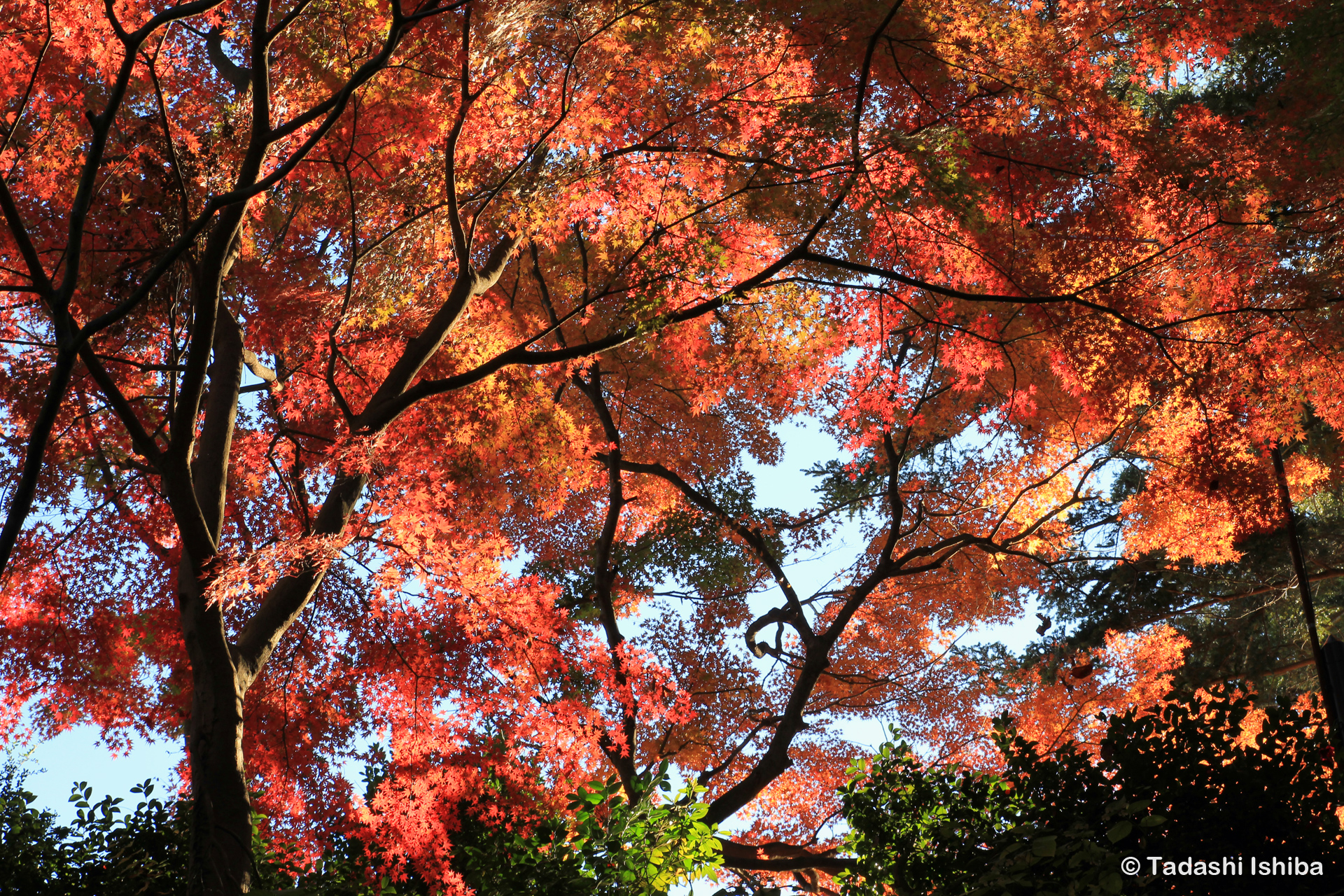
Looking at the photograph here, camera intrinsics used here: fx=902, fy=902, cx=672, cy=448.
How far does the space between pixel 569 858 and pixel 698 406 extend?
6640mm

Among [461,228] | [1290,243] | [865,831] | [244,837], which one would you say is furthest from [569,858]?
[1290,243]

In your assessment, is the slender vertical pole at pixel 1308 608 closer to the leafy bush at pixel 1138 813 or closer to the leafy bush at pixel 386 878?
the leafy bush at pixel 1138 813

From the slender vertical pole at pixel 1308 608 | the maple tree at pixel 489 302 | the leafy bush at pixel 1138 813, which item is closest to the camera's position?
the leafy bush at pixel 1138 813

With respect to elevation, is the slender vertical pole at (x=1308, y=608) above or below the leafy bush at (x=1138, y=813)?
above

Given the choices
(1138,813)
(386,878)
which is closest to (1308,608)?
(1138,813)

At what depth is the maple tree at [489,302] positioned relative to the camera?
657cm

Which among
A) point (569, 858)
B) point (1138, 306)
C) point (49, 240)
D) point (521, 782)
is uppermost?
point (1138, 306)

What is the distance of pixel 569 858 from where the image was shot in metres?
4.84

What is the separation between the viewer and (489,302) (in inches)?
479

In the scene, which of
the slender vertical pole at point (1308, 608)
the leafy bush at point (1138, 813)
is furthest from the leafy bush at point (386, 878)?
the slender vertical pole at point (1308, 608)

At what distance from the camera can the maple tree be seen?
6.57m

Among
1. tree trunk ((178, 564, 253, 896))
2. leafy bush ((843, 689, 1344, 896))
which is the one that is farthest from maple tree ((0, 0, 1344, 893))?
leafy bush ((843, 689, 1344, 896))

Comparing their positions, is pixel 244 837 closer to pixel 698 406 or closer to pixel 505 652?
pixel 505 652

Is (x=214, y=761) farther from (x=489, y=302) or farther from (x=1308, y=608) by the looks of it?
(x=1308, y=608)
